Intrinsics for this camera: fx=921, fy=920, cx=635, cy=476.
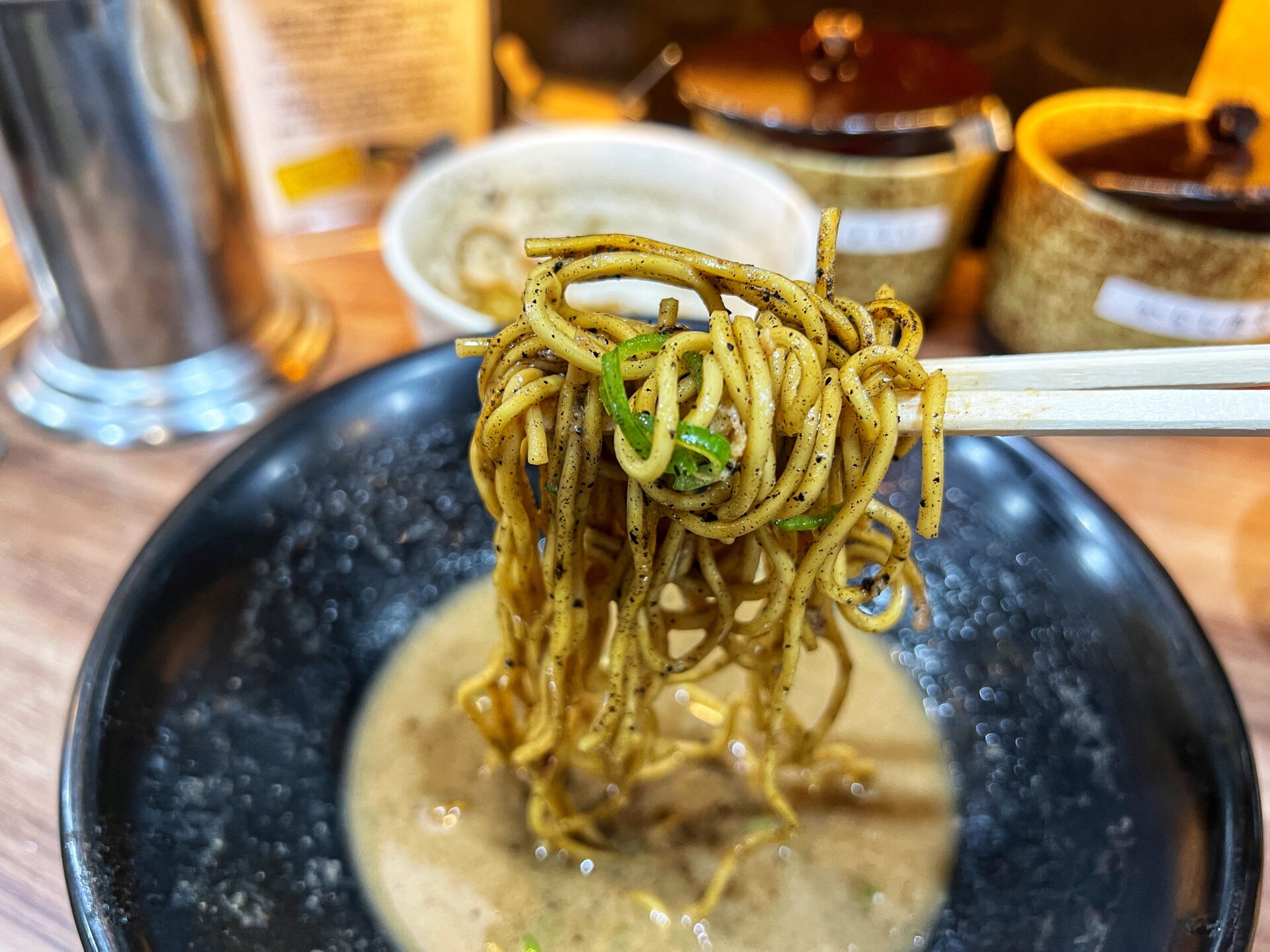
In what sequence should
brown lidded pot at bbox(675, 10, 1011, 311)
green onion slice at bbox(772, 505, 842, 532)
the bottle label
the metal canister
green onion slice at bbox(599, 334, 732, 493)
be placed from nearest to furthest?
green onion slice at bbox(599, 334, 732, 493) → green onion slice at bbox(772, 505, 842, 532) → the metal canister → brown lidded pot at bbox(675, 10, 1011, 311) → the bottle label

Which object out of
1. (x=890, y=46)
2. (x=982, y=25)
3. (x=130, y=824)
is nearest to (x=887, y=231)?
(x=890, y=46)

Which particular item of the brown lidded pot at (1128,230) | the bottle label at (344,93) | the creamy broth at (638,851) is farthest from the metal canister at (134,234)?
the brown lidded pot at (1128,230)

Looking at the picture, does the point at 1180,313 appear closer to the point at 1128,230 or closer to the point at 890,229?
the point at 1128,230

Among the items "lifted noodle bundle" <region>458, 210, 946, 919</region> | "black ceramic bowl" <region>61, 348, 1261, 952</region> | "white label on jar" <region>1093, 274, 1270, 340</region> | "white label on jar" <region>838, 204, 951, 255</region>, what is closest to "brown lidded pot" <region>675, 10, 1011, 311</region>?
"white label on jar" <region>838, 204, 951, 255</region>

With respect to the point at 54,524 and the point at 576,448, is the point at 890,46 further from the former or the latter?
the point at 54,524

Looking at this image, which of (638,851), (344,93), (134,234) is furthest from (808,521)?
(344,93)

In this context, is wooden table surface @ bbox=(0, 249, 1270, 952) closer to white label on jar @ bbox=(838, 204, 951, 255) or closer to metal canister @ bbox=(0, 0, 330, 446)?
metal canister @ bbox=(0, 0, 330, 446)
